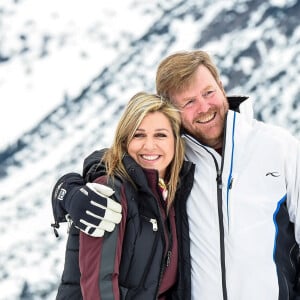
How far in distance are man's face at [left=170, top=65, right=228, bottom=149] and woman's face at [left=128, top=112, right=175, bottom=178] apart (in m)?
0.14

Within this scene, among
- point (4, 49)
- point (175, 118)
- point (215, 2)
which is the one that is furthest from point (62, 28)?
point (175, 118)

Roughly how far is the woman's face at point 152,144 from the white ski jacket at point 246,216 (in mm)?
114

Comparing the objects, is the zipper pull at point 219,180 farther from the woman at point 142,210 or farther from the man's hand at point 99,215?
the man's hand at point 99,215

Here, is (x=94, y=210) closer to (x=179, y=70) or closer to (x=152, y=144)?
(x=152, y=144)

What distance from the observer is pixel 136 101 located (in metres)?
1.49

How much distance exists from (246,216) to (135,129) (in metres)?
0.38

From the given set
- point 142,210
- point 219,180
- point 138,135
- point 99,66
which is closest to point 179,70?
point 138,135

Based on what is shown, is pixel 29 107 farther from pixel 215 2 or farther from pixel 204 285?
pixel 204 285

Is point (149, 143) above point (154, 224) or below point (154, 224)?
above

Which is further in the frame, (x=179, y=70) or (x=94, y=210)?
(x=179, y=70)

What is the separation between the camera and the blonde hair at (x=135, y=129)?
1.43m

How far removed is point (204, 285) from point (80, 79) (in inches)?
221

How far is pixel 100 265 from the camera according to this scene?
1.25 meters

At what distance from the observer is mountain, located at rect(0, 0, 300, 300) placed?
5176 millimetres
